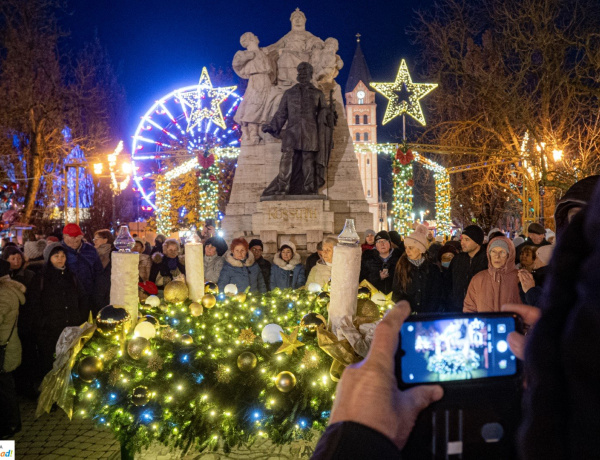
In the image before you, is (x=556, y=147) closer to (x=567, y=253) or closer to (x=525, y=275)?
(x=525, y=275)

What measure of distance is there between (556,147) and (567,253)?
1662cm

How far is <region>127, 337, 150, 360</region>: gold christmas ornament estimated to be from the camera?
127 inches

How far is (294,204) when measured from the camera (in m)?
10.4

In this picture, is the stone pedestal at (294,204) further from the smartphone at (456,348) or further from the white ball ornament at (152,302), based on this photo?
the smartphone at (456,348)

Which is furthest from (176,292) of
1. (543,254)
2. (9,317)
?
(543,254)

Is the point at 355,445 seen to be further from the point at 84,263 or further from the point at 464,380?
the point at 84,263

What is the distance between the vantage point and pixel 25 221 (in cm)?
2248

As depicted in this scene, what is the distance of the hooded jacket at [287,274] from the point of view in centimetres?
718

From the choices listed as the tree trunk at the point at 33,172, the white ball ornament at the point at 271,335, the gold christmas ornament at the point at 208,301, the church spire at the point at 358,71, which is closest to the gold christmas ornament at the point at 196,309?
the gold christmas ornament at the point at 208,301

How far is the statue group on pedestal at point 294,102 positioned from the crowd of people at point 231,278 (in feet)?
11.2

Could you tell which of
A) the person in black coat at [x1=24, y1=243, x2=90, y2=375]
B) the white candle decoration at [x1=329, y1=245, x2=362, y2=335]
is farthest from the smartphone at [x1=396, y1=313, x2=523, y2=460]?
the person in black coat at [x1=24, y1=243, x2=90, y2=375]

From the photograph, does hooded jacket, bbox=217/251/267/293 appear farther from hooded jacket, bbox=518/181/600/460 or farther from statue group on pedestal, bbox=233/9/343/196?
hooded jacket, bbox=518/181/600/460

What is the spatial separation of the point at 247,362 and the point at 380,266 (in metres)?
4.01

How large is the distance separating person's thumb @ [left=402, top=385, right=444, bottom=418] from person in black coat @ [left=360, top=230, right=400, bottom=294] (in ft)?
18.5
